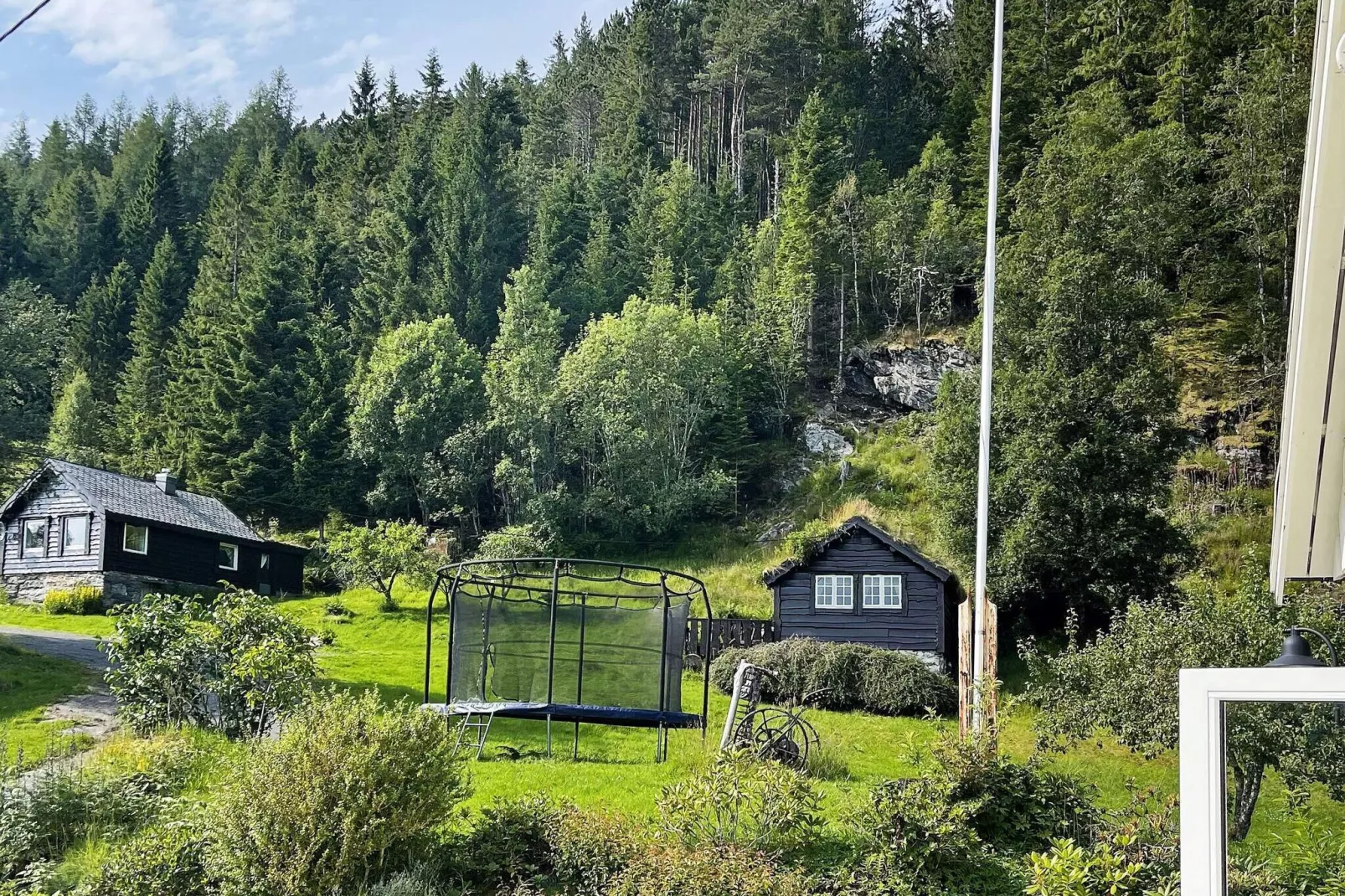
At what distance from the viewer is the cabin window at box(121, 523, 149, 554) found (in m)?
34.5

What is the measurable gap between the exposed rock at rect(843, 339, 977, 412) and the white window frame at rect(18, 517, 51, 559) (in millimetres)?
29170

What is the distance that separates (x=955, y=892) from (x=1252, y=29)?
42961 millimetres

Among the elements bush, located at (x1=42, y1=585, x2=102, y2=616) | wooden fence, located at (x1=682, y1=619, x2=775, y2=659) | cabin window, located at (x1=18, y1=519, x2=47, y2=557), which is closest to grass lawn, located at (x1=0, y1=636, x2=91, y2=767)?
bush, located at (x1=42, y1=585, x2=102, y2=616)

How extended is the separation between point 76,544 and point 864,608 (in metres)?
22.4

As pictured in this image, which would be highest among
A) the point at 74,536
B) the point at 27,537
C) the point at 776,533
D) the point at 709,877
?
the point at 776,533

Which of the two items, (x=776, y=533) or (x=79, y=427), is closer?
(x=776, y=533)

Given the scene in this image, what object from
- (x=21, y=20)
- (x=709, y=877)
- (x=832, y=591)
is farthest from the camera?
(x=832, y=591)

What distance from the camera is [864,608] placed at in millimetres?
27469

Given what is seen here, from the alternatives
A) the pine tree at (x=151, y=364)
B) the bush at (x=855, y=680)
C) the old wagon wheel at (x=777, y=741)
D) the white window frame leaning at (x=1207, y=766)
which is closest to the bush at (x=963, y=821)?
the old wagon wheel at (x=777, y=741)

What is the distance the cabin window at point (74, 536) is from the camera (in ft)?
112

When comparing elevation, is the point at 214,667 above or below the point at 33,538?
below

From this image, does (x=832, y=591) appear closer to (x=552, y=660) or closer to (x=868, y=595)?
(x=868, y=595)

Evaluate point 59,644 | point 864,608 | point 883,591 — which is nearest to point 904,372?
point 883,591

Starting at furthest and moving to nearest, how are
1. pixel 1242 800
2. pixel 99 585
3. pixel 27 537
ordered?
pixel 27 537
pixel 99 585
pixel 1242 800
